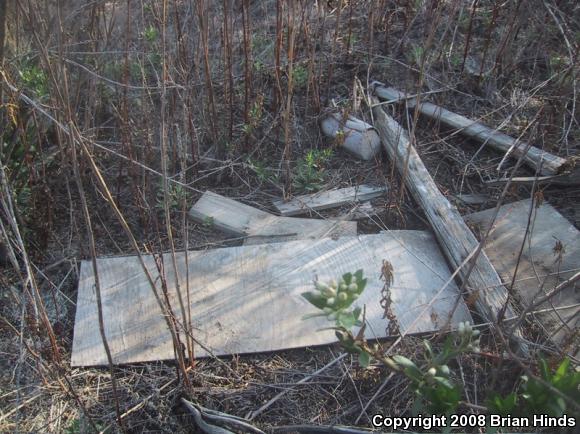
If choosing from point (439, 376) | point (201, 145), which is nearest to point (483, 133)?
point (201, 145)

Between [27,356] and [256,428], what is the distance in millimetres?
989

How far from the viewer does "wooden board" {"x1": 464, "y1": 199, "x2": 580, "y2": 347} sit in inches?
98.3

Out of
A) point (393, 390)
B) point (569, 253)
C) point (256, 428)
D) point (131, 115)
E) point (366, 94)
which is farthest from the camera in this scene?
point (366, 94)

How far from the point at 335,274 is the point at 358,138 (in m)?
1.02

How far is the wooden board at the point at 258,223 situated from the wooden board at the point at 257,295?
0.35 feet

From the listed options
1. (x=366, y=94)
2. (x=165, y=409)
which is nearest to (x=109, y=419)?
(x=165, y=409)

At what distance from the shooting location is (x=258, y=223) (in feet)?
9.95

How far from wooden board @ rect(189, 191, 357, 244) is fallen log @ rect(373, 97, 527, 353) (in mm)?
391

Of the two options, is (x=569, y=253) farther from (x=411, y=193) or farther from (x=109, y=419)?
(x=109, y=419)

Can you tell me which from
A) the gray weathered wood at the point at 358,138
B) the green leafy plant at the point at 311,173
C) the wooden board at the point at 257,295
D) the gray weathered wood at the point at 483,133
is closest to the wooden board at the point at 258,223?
the wooden board at the point at 257,295

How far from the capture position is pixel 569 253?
8.96 ft

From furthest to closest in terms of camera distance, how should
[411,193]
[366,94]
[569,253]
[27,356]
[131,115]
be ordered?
[366,94]
[131,115]
[411,193]
[569,253]
[27,356]

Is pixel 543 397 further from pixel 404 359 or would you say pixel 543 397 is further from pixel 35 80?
pixel 35 80

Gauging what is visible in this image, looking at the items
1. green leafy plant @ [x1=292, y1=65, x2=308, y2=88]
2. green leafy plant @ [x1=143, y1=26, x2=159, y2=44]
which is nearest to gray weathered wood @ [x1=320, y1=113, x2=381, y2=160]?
green leafy plant @ [x1=292, y1=65, x2=308, y2=88]
